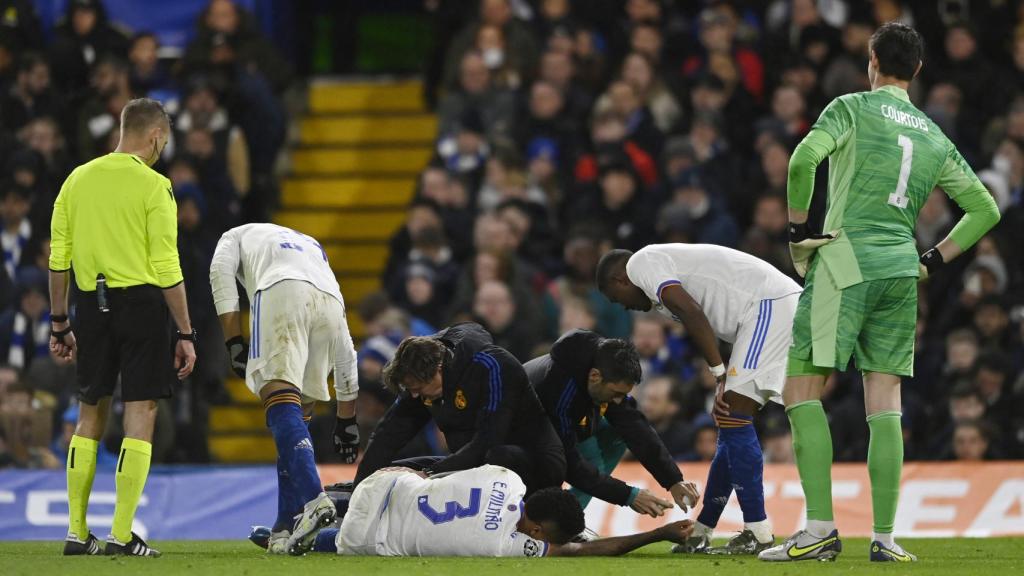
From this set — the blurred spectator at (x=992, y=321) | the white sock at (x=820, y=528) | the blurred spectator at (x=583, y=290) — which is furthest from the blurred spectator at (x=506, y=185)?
the white sock at (x=820, y=528)

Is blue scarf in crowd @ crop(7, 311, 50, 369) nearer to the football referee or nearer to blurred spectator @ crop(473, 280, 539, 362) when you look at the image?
blurred spectator @ crop(473, 280, 539, 362)

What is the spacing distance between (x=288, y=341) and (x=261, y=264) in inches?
18.7

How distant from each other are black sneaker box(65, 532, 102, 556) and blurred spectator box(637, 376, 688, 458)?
5112 millimetres

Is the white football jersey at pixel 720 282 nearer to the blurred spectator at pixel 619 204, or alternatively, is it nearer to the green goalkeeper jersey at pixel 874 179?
the green goalkeeper jersey at pixel 874 179

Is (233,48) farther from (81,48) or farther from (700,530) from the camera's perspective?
(700,530)

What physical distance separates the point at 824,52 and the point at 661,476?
7197 millimetres

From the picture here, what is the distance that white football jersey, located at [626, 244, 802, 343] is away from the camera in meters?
8.77

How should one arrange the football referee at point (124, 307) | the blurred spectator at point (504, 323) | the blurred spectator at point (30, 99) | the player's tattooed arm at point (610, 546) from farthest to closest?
the blurred spectator at point (30, 99) → the blurred spectator at point (504, 323) → the football referee at point (124, 307) → the player's tattooed arm at point (610, 546)

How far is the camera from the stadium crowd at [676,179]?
12695 millimetres

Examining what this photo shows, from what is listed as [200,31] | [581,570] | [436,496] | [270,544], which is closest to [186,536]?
[270,544]

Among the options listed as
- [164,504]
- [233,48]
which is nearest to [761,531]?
[164,504]

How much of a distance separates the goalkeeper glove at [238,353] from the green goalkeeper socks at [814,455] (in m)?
2.80

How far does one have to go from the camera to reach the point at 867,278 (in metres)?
7.52

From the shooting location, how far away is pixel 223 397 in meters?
14.7
